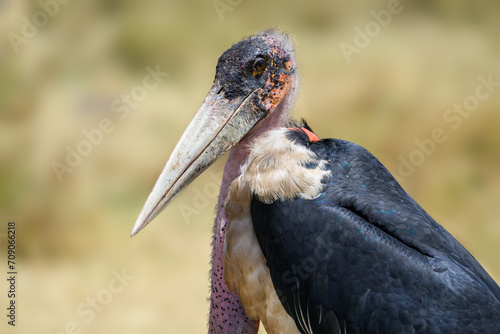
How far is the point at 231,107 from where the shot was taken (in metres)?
2.25

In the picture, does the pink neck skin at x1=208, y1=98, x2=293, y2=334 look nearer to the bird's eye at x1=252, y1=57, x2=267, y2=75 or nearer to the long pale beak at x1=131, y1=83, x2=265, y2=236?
the long pale beak at x1=131, y1=83, x2=265, y2=236

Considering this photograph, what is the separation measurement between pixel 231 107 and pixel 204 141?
0.15 metres

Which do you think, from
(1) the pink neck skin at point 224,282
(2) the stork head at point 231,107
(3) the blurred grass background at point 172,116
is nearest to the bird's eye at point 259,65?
(2) the stork head at point 231,107

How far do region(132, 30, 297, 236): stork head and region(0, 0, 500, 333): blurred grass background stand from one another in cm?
204

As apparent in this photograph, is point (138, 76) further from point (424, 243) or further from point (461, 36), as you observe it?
point (424, 243)

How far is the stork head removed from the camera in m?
2.18

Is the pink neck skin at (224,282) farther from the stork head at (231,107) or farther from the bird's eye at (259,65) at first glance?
the bird's eye at (259,65)

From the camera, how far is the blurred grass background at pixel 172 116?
4.32m

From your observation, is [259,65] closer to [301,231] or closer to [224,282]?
[301,231]

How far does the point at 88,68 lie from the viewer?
4793mm

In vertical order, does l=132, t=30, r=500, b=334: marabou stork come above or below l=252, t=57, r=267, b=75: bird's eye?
below

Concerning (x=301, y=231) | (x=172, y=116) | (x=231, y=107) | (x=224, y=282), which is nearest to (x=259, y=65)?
(x=231, y=107)

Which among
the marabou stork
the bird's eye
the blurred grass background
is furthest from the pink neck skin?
the blurred grass background

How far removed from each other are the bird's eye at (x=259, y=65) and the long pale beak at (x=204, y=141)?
0.25 feet
